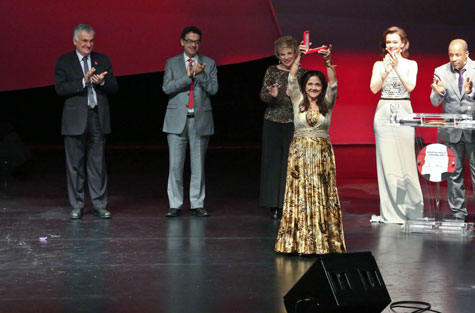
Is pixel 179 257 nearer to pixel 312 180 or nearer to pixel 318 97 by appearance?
pixel 312 180

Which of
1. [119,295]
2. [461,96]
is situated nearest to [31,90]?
[461,96]

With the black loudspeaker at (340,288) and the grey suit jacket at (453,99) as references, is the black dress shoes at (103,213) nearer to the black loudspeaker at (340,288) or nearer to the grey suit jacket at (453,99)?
the grey suit jacket at (453,99)

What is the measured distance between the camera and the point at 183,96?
5934 mm

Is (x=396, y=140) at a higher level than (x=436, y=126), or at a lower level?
lower

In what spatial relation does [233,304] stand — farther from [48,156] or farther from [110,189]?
[48,156]

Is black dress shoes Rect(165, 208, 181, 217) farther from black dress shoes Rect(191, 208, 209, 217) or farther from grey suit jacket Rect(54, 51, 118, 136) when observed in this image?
grey suit jacket Rect(54, 51, 118, 136)

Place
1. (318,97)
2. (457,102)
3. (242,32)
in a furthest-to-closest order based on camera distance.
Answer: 1. (242,32)
2. (457,102)
3. (318,97)

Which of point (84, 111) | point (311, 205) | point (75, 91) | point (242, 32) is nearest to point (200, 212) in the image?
point (84, 111)

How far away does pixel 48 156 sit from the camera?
11062mm

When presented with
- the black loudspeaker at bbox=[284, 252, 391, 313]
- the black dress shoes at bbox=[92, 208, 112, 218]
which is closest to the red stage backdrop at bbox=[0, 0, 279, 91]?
the black dress shoes at bbox=[92, 208, 112, 218]

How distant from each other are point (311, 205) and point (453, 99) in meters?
1.78

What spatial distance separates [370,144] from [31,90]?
6.32 metres

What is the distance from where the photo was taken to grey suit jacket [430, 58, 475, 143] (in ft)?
18.4

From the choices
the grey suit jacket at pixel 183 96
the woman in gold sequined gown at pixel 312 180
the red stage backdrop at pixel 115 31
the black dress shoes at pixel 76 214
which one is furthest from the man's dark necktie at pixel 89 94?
the red stage backdrop at pixel 115 31
